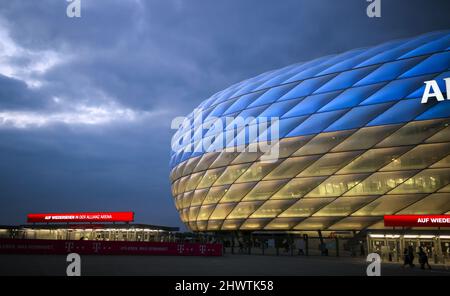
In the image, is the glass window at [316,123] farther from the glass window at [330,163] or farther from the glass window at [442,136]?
the glass window at [442,136]

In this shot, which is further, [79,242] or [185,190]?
[185,190]

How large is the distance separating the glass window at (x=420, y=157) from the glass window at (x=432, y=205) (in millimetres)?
2129

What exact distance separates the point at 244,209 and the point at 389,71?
15828 mm

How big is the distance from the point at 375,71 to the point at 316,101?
4864 millimetres

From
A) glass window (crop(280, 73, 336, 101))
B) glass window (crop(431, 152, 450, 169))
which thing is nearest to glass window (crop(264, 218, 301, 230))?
glass window (crop(280, 73, 336, 101))

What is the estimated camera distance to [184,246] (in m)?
26.5

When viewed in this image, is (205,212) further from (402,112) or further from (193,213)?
(402,112)

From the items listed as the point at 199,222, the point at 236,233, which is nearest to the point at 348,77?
the point at 236,233

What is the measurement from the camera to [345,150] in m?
28.2

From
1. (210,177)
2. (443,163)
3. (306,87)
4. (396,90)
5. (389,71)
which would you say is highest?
(306,87)

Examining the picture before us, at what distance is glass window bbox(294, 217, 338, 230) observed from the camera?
28969 mm

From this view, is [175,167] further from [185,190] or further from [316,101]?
[316,101]

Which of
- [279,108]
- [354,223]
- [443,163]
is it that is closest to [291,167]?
[279,108]
